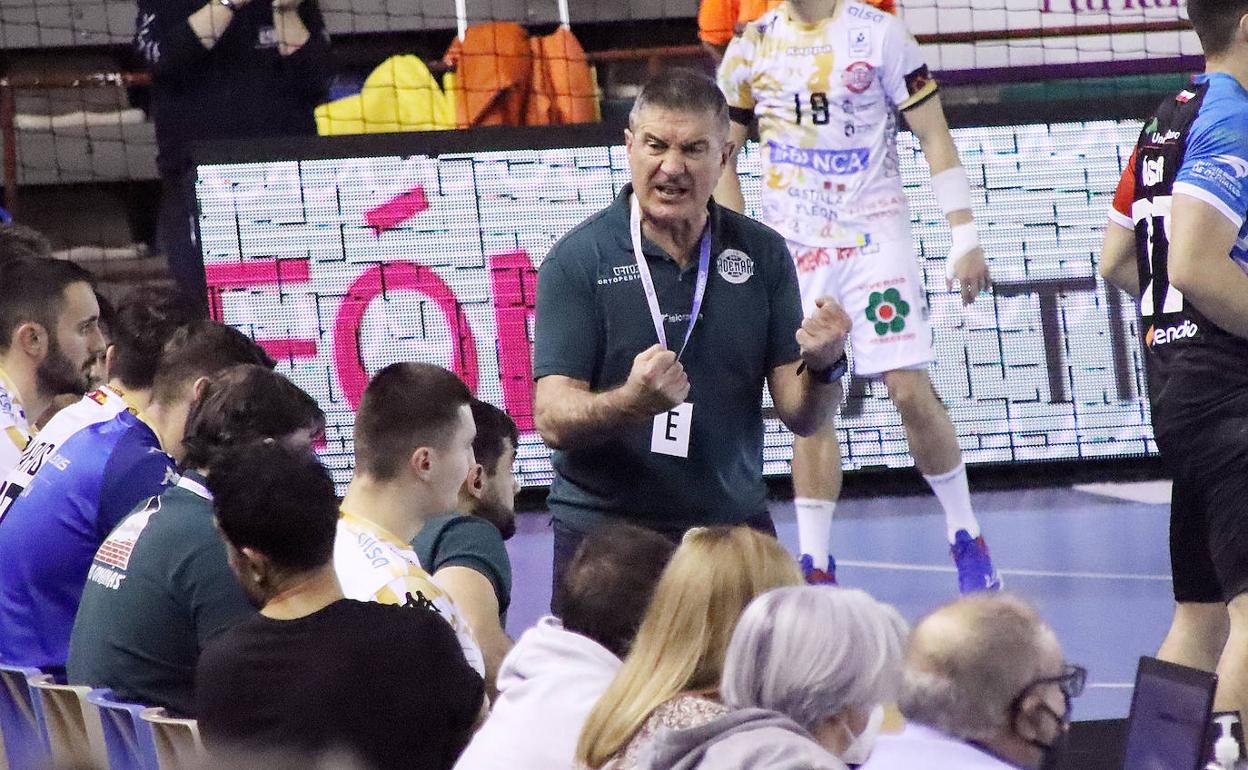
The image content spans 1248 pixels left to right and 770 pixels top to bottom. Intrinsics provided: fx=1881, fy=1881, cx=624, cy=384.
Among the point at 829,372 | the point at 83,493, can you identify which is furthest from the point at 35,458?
the point at 829,372

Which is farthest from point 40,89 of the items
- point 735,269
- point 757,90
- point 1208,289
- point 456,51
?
point 1208,289

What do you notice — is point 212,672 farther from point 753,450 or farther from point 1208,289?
point 1208,289

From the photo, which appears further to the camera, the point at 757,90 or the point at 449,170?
the point at 449,170

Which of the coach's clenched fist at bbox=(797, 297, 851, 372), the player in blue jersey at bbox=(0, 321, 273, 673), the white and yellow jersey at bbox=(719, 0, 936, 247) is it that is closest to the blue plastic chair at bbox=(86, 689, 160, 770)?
the player in blue jersey at bbox=(0, 321, 273, 673)

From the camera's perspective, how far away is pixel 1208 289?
3846mm

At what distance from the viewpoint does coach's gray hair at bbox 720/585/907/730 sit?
250 cm

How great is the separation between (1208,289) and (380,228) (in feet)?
15.4

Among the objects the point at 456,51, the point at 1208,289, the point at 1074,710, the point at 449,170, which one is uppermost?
the point at 456,51

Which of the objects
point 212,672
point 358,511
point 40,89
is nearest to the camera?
point 212,672

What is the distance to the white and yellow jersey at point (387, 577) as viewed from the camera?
333 cm

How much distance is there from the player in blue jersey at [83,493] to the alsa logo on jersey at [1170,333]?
1960 mm

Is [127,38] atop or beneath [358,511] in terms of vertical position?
atop

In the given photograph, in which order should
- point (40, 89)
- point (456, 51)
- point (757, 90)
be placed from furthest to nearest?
point (40, 89), point (456, 51), point (757, 90)

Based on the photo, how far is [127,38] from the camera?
39.1 feet
